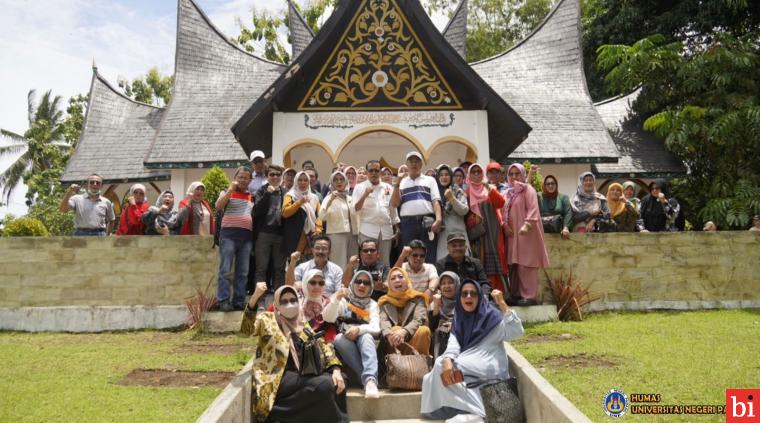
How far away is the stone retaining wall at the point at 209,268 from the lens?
761cm

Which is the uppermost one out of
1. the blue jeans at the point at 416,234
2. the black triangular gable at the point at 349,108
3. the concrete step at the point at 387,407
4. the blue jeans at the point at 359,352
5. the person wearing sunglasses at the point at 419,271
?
A: the black triangular gable at the point at 349,108

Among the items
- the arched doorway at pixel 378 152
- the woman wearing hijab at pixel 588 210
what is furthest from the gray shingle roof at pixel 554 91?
the woman wearing hijab at pixel 588 210

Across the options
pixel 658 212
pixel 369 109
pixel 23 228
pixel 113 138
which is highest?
pixel 113 138

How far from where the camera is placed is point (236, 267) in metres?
→ 6.74

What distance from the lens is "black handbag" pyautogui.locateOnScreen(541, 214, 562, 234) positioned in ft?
24.7

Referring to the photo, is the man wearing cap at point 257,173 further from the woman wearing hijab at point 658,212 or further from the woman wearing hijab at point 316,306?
the woman wearing hijab at point 658,212

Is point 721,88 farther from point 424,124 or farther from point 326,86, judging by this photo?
point 326,86

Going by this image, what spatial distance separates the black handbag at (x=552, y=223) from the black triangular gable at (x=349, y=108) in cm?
382

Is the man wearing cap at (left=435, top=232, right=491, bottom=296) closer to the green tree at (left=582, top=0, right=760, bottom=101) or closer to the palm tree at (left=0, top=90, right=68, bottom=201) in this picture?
the green tree at (left=582, top=0, right=760, bottom=101)

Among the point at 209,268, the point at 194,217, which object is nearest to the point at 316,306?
the point at 209,268

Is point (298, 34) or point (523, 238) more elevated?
point (298, 34)

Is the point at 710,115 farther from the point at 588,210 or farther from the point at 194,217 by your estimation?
the point at 194,217

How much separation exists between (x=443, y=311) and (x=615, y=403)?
57.8 inches

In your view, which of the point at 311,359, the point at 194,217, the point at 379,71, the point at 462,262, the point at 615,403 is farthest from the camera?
the point at 379,71
